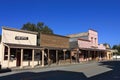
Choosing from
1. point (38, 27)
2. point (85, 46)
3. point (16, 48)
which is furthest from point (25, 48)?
point (38, 27)

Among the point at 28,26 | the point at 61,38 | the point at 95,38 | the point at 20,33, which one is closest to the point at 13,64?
the point at 20,33

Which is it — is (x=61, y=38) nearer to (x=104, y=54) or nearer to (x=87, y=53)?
(x=87, y=53)

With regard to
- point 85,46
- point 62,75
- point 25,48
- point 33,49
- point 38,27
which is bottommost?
point 62,75

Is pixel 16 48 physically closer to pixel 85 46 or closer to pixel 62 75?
pixel 62 75

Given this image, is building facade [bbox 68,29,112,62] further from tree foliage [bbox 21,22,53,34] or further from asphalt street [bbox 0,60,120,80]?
asphalt street [bbox 0,60,120,80]

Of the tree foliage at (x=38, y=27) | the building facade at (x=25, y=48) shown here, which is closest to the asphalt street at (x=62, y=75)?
the building facade at (x=25, y=48)

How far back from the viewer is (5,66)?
29438 mm

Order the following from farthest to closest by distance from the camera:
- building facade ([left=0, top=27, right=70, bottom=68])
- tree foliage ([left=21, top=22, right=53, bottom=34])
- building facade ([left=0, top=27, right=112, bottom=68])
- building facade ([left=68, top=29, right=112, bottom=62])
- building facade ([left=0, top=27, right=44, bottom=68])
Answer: tree foliage ([left=21, top=22, right=53, bottom=34]) < building facade ([left=68, top=29, right=112, bottom=62]) < building facade ([left=0, top=27, right=112, bottom=68]) < building facade ([left=0, top=27, right=70, bottom=68]) < building facade ([left=0, top=27, right=44, bottom=68])

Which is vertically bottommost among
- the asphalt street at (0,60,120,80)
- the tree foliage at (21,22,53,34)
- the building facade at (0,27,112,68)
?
the asphalt street at (0,60,120,80)

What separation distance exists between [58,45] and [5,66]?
516 inches

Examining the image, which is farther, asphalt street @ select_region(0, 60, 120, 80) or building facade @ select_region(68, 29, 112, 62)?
building facade @ select_region(68, 29, 112, 62)

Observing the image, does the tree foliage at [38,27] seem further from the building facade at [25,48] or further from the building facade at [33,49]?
the building facade at [25,48]

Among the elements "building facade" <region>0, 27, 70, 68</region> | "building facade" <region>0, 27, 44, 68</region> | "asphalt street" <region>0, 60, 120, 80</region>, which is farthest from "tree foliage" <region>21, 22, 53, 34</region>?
"asphalt street" <region>0, 60, 120, 80</region>

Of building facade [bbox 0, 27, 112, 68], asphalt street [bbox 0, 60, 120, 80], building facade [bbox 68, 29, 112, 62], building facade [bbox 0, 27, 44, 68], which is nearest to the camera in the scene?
asphalt street [bbox 0, 60, 120, 80]
